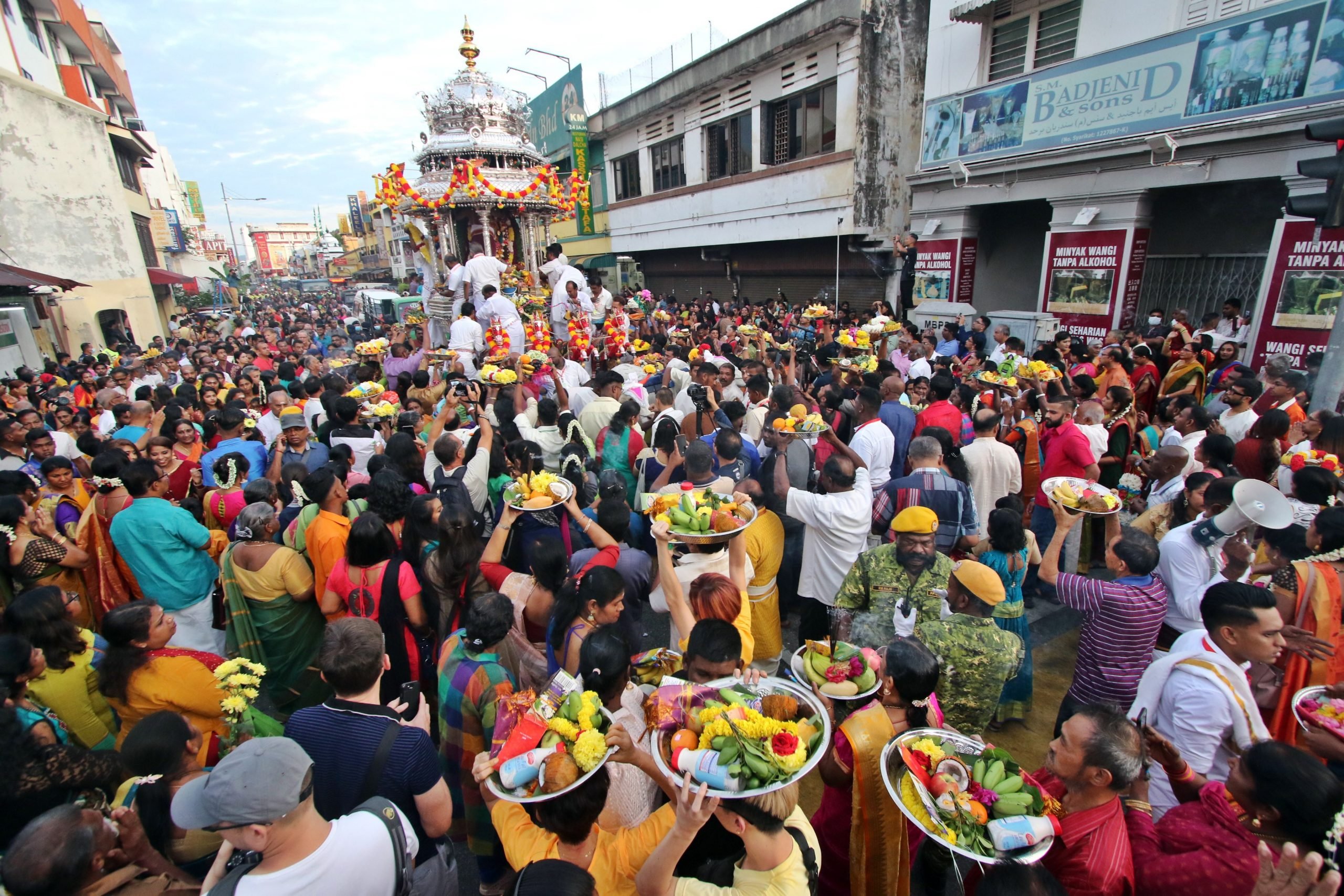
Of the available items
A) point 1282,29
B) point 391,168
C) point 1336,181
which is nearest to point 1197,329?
point 1282,29

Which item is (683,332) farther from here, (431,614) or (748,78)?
(431,614)

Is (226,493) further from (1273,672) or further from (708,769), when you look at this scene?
(1273,672)

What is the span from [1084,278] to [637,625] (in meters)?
12.1

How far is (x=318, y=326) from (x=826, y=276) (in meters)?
19.0

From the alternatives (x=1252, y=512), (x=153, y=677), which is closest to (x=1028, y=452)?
(x=1252, y=512)

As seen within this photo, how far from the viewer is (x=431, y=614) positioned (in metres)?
3.81

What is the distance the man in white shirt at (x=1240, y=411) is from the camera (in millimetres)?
5402

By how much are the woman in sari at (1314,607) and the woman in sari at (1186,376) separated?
4.54 meters

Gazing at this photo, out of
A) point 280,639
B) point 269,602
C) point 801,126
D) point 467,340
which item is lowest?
point 280,639

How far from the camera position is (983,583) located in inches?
116

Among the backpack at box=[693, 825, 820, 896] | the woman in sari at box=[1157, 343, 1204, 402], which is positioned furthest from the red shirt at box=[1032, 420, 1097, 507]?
the backpack at box=[693, 825, 820, 896]

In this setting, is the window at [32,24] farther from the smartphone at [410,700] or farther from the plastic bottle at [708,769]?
the plastic bottle at [708,769]

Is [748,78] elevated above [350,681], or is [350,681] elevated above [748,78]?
[748,78]

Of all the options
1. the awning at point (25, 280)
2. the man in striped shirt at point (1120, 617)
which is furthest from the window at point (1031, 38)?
the awning at point (25, 280)
